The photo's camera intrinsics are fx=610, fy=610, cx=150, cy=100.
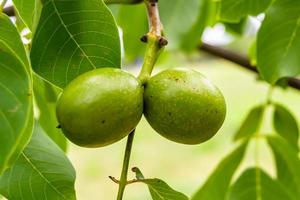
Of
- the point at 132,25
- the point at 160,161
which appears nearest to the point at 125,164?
the point at 132,25

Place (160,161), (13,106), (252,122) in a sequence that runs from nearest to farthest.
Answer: (13,106)
(252,122)
(160,161)

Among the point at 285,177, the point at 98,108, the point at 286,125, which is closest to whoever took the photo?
the point at 98,108

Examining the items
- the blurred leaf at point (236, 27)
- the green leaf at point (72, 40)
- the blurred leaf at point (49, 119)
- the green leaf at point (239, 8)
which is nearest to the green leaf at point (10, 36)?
the green leaf at point (72, 40)

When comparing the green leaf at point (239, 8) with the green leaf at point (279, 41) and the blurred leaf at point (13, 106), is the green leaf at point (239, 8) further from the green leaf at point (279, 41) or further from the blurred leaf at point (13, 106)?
the blurred leaf at point (13, 106)

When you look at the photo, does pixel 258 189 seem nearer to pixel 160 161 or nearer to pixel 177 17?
pixel 177 17

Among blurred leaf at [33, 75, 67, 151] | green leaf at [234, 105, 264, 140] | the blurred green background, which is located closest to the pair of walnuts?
blurred leaf at [33, 75, 67, 151]

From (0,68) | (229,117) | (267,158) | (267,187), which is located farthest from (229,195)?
(229,117)
